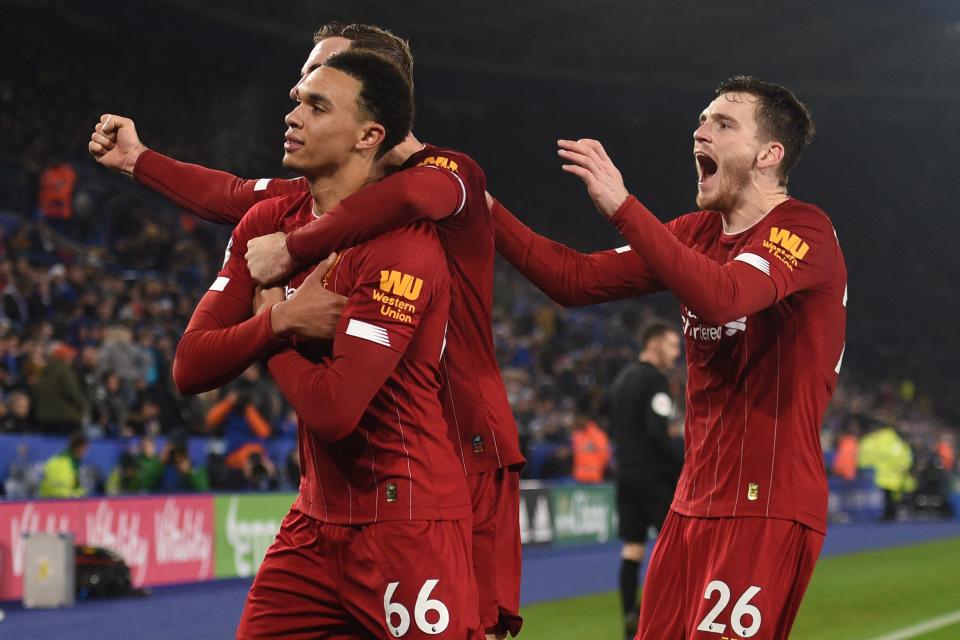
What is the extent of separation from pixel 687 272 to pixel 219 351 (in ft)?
4.01

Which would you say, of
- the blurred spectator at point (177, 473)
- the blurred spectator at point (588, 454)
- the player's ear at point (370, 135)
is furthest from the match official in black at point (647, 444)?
the blurred spectator at point (588, 454)

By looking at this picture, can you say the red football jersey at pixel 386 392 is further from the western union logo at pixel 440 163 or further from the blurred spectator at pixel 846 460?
the blurred spectator at pixel 846 460

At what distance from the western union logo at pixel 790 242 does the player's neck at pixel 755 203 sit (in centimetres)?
→ 23

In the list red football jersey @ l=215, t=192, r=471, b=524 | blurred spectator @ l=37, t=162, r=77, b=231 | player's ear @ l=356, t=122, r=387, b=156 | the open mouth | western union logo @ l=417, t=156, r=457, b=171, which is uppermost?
blurred spectator @ l=37, t=162, r=77, b=231

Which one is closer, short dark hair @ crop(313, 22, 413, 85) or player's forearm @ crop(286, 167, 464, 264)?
player's forearm @ crop(286, 167, 464, 264)

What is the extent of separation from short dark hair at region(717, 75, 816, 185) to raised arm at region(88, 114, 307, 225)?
4.97ft

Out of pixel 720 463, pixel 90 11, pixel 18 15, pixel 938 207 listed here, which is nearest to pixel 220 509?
pixel 720 463

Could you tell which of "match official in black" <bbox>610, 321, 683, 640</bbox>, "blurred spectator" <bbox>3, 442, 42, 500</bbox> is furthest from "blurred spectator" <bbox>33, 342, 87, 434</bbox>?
"match official in black" <bbox>610, 321, 683, 640</bbox>

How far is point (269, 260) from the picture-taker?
329 cm

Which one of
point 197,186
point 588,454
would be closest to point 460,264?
point 197,186

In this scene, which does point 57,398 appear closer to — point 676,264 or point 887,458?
point 676,264

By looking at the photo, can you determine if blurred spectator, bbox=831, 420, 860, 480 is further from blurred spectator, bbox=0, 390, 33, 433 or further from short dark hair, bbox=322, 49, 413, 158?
short dark hair, bbox=322, 49, 413, 158

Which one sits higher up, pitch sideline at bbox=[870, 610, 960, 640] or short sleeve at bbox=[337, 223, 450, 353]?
short sleeve at bbox=[337, 223, 450, 353]

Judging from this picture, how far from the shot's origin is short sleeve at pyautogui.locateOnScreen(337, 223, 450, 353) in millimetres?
3049
